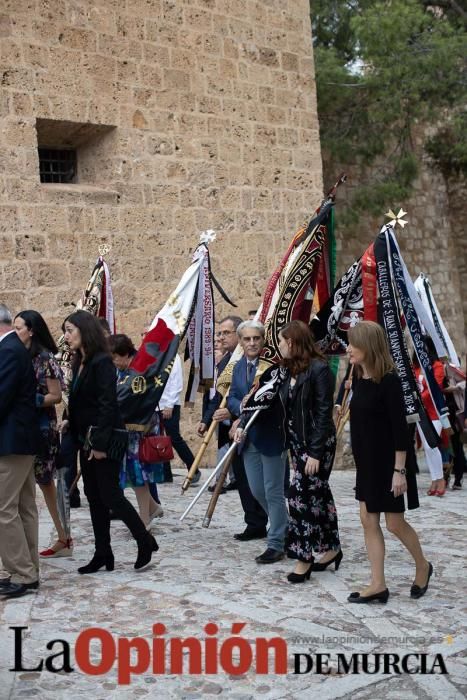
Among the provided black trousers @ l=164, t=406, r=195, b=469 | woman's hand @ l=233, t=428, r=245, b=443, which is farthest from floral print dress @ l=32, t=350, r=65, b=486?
black trousers @ l=164, t=406, r=195, b=469

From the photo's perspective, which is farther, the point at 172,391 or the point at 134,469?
the point at 172,391

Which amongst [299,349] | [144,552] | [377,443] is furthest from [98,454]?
[377,443]

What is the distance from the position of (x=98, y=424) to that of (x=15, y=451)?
61 cm

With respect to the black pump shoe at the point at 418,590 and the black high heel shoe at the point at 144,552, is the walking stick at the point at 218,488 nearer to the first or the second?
the black high heel shoe at the point at 144,552

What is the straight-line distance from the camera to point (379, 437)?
5270 mm

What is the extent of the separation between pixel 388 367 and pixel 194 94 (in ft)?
22.4

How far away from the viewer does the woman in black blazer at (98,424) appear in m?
5.81

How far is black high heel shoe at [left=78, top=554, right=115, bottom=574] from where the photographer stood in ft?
19.6

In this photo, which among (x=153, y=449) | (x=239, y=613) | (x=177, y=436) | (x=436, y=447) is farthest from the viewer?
(x=177, y=436)

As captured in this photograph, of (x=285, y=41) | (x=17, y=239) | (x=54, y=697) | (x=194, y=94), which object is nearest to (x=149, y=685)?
(x=54, y=697)

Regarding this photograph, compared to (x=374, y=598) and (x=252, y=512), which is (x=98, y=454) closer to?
(x=252, y=512)

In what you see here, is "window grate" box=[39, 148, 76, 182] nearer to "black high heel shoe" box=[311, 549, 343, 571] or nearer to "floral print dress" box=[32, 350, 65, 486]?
"floral print dress" box=[32, 350, 65, 486]

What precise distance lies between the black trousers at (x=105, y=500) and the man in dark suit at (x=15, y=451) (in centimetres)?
51

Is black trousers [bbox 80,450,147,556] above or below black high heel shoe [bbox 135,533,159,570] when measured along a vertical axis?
above
